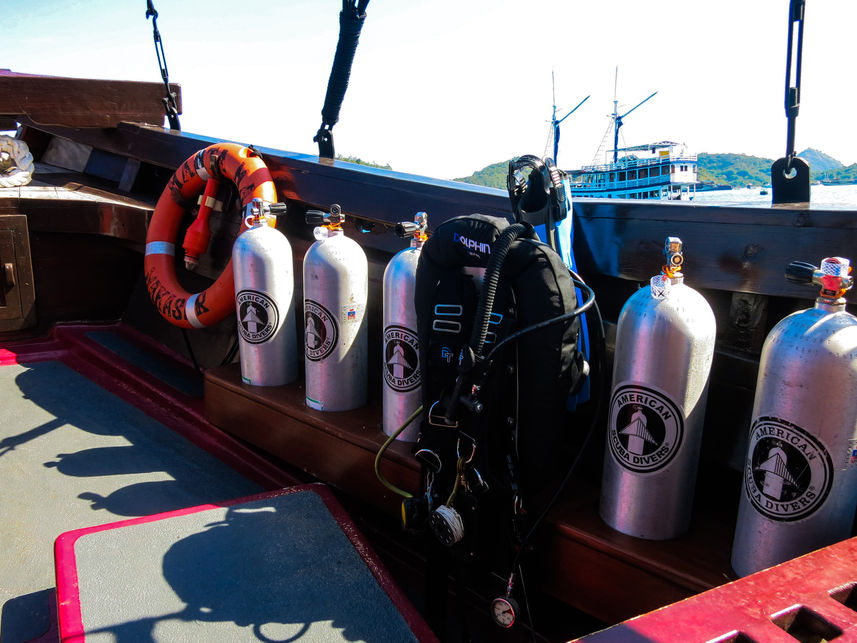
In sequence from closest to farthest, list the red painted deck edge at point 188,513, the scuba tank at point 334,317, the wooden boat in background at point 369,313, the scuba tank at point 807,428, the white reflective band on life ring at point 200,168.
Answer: the scuba tank at point 807,428 → the red painted deck edge at point 188,513 → the wooden boat in background at point 369,313 → the scuba tank at point 334,317 → the white reflective band on life ring at point 200,168

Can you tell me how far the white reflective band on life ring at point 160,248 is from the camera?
360 centimetres

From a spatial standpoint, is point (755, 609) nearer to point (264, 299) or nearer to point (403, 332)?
point (403, 332)

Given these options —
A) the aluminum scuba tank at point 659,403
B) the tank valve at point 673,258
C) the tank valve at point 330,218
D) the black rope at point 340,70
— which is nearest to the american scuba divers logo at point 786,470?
the aluminum scuba tank at point 659,403

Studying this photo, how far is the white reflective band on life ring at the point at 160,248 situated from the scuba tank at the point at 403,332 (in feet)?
6.56

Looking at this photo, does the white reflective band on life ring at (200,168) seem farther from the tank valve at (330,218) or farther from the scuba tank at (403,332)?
the scuba tank at (403,332)

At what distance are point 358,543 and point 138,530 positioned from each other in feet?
2.17

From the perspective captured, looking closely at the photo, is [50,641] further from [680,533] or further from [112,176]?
[112,176]

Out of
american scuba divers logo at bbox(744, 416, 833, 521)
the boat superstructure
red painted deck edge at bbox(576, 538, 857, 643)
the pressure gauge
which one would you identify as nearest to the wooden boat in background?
red painted deck edge at bbox(576, 538, 857, 643)

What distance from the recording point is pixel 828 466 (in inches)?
50.3

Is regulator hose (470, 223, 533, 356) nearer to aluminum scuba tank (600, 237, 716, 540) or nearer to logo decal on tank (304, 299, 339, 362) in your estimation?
aluminum scuba tank (600, 237, 716, 540)

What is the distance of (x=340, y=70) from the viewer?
3.36 metres

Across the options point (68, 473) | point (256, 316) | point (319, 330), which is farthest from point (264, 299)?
point (68, 473)

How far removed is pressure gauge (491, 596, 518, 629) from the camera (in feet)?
5.11

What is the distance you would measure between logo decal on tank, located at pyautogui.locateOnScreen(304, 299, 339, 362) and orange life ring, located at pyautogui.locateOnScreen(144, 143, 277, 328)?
2.72ft
